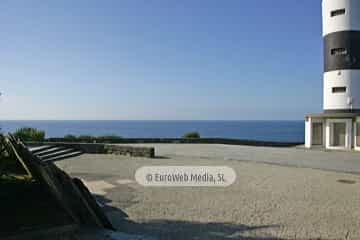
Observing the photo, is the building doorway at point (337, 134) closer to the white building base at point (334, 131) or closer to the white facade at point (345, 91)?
the white building base at point (334, 131)

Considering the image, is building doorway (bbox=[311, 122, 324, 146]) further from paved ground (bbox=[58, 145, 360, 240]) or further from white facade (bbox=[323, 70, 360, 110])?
paved ground (bbox=[58, 145, 360, 240])

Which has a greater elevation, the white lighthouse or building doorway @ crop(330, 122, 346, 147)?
the white lighthouse

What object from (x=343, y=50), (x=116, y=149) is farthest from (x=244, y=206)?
(x=343, y=50)

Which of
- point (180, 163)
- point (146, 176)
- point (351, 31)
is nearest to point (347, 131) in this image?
point (351, 31)

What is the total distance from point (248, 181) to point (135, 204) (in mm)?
3968

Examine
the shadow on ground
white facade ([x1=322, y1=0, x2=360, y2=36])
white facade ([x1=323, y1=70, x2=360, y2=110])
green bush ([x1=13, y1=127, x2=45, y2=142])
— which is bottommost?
the shadow on ground

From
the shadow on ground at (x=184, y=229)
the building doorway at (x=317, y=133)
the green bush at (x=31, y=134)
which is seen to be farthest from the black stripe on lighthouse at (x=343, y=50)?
the green bush at (x=31, y=134)

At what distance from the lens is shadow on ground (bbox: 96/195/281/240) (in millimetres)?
4508

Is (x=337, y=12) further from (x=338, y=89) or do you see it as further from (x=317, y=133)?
(x=317, y=133)

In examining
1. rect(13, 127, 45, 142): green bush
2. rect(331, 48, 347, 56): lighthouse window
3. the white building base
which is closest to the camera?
the white building base

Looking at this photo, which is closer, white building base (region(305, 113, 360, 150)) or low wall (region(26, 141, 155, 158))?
low wall (region(26, 141, 155, 158))

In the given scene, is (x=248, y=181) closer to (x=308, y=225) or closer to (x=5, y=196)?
(x=308, y=225)

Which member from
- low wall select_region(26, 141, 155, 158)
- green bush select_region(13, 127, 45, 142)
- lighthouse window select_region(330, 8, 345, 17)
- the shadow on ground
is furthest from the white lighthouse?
green bush select_region(13, 127, 45, 142)

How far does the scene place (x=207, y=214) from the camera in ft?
18.6
